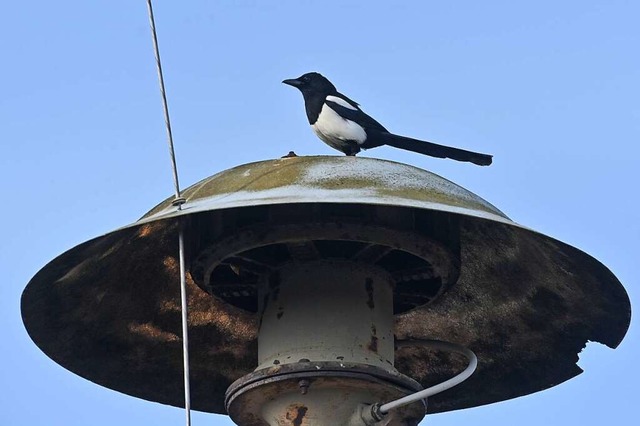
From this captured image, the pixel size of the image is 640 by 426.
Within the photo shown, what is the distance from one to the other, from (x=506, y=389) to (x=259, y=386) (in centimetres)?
177

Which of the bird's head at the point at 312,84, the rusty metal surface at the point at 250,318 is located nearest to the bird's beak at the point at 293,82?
the bird's head at the point at 312,84

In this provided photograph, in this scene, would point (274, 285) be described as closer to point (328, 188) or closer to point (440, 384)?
point (328, 188)

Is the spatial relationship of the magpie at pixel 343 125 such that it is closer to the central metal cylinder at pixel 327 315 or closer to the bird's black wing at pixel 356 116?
the bird's black wing at pixel 356 116

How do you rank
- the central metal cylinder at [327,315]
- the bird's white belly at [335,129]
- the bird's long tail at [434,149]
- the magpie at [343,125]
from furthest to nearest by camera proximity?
1. the bird's white belly at [335,129]
2. the magpie at [343,125]
3. the bird's long tail at [434,149]
4. the central metal cylinder at [327,315]

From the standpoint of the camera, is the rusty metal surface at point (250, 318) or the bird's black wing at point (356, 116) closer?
the rusty metal surface at point (250, 318)

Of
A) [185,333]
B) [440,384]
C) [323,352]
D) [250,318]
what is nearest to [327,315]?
[323,352]

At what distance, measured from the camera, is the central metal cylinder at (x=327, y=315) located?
6.77 meters

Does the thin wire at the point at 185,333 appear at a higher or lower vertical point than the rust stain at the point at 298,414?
higher

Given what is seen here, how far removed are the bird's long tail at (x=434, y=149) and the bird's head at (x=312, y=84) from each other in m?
0.77

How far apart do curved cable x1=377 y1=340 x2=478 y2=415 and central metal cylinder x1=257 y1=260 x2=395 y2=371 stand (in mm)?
238

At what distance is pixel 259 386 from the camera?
6.69 metres

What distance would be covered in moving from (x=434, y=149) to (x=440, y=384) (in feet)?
8.10

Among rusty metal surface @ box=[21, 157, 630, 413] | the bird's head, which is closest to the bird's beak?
the bird's head

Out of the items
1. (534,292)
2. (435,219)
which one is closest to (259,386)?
(435,219)
